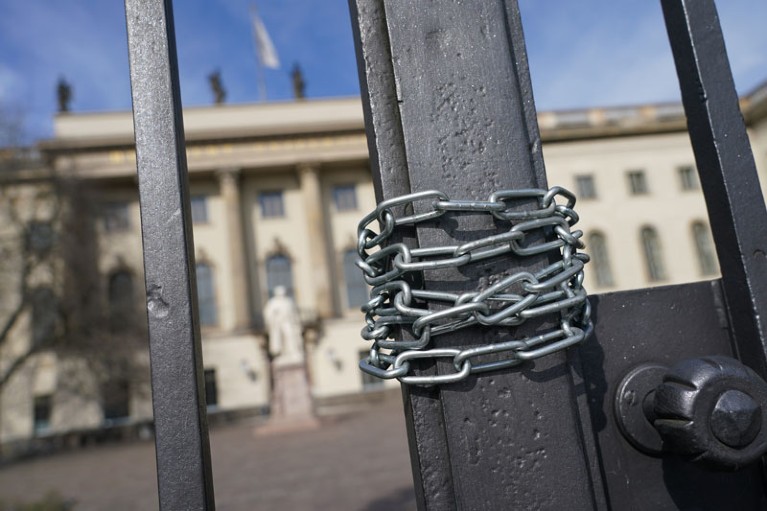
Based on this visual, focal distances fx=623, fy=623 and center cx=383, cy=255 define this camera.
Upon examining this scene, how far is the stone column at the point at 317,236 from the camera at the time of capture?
29.8 meters

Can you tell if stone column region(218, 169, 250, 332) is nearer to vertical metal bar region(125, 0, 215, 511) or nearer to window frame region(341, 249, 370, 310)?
window frame region(341, 249, 370, 310)

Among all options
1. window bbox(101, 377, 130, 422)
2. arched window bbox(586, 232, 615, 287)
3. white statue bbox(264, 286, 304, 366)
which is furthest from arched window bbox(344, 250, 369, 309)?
white statue bbox(264, 286, 304, 366)

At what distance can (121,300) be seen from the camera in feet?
87.1

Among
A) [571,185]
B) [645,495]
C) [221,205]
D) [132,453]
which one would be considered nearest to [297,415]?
[132,453]

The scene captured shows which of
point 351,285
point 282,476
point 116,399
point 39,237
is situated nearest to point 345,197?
point 351,285

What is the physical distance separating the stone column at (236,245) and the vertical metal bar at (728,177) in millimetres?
29323

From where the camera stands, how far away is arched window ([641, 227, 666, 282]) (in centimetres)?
3347

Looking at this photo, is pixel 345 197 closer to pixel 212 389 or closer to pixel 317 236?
pixel 317 236

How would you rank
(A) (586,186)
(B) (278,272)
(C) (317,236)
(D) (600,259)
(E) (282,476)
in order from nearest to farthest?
(E) (282,476)
(C) (317,236)
(B) (278,272)
(A) (586,186)
(D) (600,259)

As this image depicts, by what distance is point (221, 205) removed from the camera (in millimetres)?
30891

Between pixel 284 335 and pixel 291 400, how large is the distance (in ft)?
5.44

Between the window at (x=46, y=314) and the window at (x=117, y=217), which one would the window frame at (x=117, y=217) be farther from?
the window at (x=46, y=314)

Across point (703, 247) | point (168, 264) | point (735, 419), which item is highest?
point (703, 247)

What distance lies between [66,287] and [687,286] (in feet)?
81.8
